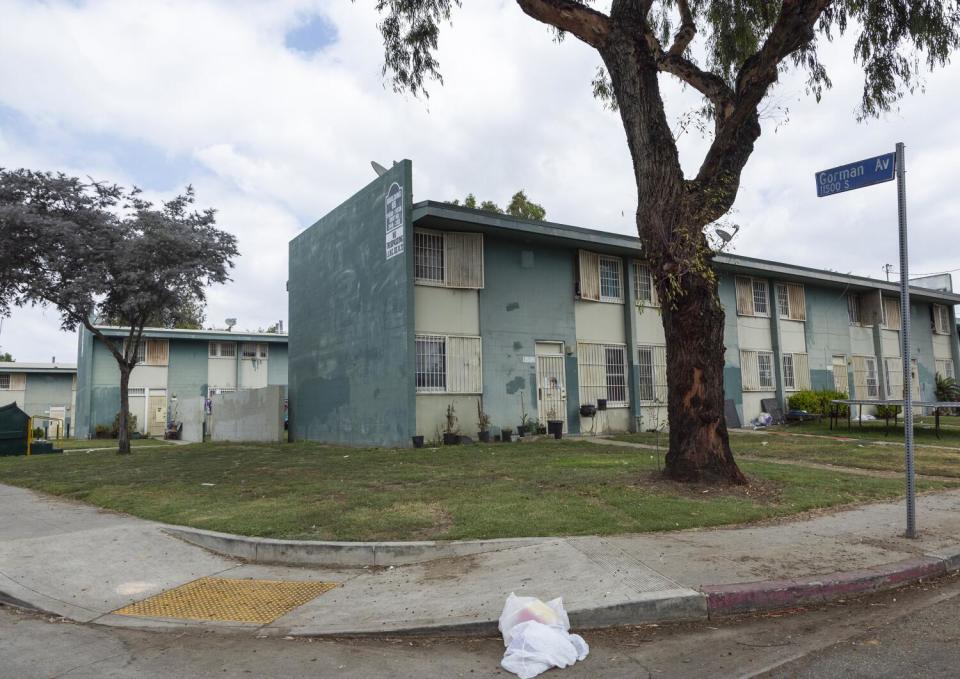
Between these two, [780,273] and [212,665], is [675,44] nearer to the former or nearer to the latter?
[212,665]

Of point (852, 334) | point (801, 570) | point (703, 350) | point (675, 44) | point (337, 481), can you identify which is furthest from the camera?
point (852, 334)

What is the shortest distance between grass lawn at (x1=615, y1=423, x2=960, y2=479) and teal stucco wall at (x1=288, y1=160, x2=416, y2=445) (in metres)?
6.20

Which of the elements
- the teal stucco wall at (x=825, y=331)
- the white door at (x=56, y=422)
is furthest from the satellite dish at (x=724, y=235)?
the white door at (x=56, y=422)

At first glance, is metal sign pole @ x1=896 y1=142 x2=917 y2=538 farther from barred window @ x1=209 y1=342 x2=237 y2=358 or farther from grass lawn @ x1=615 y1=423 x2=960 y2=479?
barred window @ x1=209 y1=342 x2=237 y2=358

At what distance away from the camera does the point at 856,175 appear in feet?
22.3

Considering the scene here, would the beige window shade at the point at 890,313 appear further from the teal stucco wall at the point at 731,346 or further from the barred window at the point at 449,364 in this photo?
the barred window at the point at 449,364

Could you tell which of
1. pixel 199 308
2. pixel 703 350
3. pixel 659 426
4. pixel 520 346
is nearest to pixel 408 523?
pixel 703 350

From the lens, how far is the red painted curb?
188 inches

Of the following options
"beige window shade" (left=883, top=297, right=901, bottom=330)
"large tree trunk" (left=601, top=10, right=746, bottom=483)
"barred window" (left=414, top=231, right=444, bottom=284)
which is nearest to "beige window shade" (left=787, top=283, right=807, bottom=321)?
"beige window shade" (left=883, top=297, right=901, bottom=330)

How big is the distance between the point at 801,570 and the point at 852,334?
25.2m

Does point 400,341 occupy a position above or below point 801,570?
above

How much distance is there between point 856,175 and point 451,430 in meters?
11.3

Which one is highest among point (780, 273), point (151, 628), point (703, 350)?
point (780, 273)

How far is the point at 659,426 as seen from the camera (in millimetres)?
19922
